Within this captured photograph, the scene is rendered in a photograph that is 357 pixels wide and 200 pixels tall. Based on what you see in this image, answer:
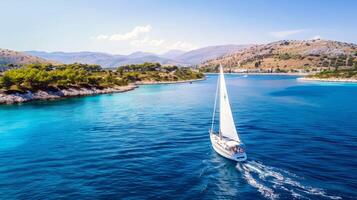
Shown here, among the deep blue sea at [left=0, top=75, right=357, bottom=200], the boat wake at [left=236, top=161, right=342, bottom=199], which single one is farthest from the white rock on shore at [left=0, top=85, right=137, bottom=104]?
the boat wake at [left=236, top=161, right=342, bottom=199]

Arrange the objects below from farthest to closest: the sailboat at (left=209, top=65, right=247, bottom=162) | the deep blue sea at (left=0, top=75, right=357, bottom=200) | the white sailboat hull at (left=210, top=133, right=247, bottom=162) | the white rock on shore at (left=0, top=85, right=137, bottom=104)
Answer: the white rock on shore at (left=0, top=85, right=137, bottom=104) → the sailboat at (left=209, top=65, right=247, bottom=162) → the white sailboat hull at (left=210, top=133, right=247, bottom=162) → the deep blue sea at (left=0, top=75, right=357, bottom=200)

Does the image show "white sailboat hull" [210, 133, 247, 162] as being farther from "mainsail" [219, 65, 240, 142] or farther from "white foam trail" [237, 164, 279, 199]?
"white foam trail" [237, 164, 279, 199]

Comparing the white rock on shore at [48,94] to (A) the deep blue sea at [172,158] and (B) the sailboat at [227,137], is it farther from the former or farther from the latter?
(B) the sailboat at [227,137]

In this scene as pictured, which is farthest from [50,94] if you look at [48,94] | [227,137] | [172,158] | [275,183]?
[275,183]

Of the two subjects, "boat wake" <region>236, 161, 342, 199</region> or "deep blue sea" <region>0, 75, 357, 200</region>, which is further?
"deep blue sea" <region>0, 75, 357, 200</region>

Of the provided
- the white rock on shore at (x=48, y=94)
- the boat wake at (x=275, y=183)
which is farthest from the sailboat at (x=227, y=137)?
the white rock on shore at (x=48, y=94)

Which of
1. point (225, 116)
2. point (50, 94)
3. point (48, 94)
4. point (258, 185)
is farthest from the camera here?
point (50, 94)

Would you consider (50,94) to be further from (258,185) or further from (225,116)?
(258,185)
